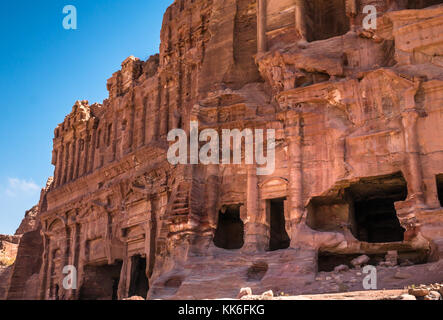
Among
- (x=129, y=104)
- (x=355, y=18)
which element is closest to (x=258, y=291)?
(x=355, y=18)

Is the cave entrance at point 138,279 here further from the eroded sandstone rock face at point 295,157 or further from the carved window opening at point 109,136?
the carved window opening at point 109,136

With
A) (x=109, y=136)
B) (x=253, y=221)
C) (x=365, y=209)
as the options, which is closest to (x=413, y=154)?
(x=365, y=209)

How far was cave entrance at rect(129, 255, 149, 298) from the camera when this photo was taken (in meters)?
22.6

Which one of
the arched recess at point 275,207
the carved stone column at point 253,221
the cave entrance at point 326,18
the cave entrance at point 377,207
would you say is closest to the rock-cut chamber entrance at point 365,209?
the cave entrance at point 377,207

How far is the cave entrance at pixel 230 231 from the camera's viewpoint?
1850 centimetres

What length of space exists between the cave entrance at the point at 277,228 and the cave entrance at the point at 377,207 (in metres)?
2.22

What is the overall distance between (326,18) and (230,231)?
8.23 meters

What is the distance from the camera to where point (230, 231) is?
1895cm

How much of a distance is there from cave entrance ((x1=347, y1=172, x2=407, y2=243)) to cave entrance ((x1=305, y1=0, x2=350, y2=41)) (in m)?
5.68

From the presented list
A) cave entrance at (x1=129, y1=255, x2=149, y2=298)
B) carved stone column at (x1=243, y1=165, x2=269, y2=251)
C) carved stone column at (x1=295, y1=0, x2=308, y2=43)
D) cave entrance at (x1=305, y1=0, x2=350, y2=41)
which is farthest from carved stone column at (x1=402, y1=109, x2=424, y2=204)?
cave entrance at (x1=129, y1=255, x2=149, y2=298)

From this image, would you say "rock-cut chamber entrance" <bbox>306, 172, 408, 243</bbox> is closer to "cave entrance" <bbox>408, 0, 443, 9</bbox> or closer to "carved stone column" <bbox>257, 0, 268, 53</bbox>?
"carved stone column" <bbox>257, 0, 268, 53</bbox>

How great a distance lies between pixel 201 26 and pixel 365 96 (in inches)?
363

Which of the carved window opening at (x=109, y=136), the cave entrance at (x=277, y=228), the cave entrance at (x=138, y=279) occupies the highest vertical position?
the carved window opening at (x=109, y=136)

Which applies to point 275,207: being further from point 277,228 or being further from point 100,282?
point 100,282
